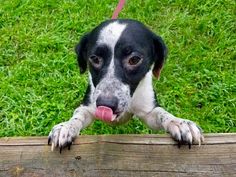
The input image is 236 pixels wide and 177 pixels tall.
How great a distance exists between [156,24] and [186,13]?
37 cm

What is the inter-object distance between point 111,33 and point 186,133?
2.73 ft

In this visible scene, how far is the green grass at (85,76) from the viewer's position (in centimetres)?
430

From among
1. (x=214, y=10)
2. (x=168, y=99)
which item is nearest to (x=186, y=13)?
(x=214, y=10)

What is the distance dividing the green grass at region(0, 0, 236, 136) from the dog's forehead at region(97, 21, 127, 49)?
1.08 metres

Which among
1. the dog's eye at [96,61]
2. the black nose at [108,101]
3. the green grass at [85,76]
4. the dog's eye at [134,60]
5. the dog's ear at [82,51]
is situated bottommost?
the green grass at [85,76]

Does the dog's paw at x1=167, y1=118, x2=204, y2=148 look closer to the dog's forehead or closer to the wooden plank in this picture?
the wooden plank

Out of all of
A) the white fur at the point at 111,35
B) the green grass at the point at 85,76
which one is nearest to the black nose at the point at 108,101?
the white fur at the point at 111,35

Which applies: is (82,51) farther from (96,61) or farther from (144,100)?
(144,100)

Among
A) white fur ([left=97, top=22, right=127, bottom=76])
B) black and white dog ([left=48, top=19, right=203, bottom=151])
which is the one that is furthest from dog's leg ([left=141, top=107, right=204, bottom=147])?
white fur ([left=97, top=22, right=127, bottom=76])

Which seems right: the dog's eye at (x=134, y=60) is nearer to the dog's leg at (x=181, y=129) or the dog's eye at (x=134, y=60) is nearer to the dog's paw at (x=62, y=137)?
the dog's leg at (x=181, y=129)

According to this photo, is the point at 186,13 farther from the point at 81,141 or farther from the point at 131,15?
the point at 81,141

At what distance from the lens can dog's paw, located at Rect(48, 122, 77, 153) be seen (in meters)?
2.82

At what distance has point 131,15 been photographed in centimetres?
546

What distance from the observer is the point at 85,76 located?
4.68m
